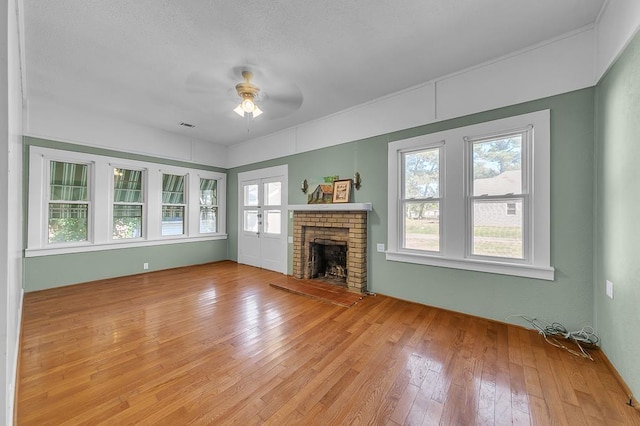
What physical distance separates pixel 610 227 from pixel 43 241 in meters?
6.98

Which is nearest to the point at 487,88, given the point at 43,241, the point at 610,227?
the point at 610,227

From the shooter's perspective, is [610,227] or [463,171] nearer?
[610,227]

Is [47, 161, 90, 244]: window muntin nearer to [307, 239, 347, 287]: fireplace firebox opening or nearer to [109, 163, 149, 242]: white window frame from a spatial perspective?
[109, 163, 149, 242]: white window frame

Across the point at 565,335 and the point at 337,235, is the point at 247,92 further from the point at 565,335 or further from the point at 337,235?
the point at 565,335

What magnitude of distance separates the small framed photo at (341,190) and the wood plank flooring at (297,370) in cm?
168

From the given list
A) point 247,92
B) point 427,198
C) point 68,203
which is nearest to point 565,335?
point 427,198

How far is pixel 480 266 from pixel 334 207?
210cm

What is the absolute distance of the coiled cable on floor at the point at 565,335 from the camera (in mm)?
2303

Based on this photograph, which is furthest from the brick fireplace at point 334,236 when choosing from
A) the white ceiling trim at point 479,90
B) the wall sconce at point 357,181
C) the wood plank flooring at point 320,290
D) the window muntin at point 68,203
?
the window muntin at point 68,203

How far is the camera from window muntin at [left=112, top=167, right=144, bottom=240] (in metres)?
4.78

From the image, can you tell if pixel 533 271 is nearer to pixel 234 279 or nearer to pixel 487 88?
pixel 487 88

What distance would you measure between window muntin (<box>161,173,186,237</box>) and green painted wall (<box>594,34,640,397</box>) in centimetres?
654

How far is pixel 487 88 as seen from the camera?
9.52 feet

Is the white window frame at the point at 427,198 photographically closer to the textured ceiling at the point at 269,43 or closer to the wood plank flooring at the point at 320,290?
the textured ceiling at the point at 269,43
